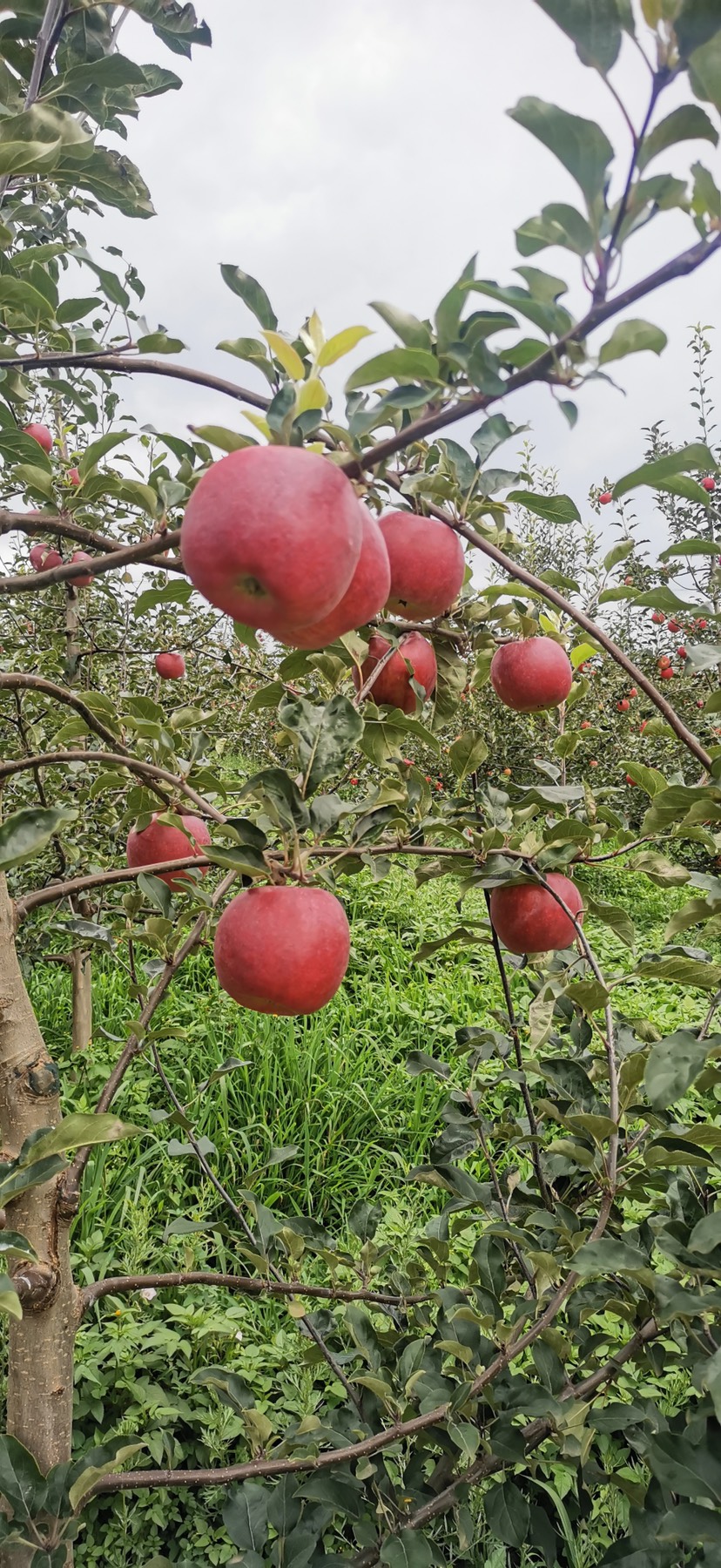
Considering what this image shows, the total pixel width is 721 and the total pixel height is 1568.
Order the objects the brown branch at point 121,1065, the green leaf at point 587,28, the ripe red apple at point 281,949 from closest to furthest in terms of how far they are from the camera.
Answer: the green leaf at point 587,28, the ripe red apple at point 281,949, the brown branch at point 121,1065

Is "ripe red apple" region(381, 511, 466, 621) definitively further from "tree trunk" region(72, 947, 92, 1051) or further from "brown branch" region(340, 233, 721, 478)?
"tree trunk" region(72, 947, 92, 1051)

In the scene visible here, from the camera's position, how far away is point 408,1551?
0.98 meters

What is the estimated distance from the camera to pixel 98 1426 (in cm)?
179

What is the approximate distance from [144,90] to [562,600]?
0.97 m

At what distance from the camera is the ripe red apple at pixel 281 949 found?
2.74ft

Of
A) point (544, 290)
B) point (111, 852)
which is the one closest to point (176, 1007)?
point (111, 852)

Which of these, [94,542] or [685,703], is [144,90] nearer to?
[94,542]

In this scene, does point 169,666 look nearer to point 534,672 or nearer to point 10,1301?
point 534,672

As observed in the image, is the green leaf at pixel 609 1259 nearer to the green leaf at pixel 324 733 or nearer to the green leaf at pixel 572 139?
the green leaf at pixel 324 733

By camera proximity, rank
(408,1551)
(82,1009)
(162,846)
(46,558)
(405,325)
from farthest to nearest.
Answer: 1. (82,1009)
2. (46,558)
3. (162,846)
4. (408,1551)
5. (405,325)

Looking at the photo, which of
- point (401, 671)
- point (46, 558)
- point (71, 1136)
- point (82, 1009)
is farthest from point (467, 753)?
point (82, 1009)

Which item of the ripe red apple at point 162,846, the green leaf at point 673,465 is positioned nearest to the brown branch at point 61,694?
the ripe red apple at point 162,846

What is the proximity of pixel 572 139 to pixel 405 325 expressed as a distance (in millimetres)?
137

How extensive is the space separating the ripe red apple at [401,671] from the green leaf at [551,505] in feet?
0.75
